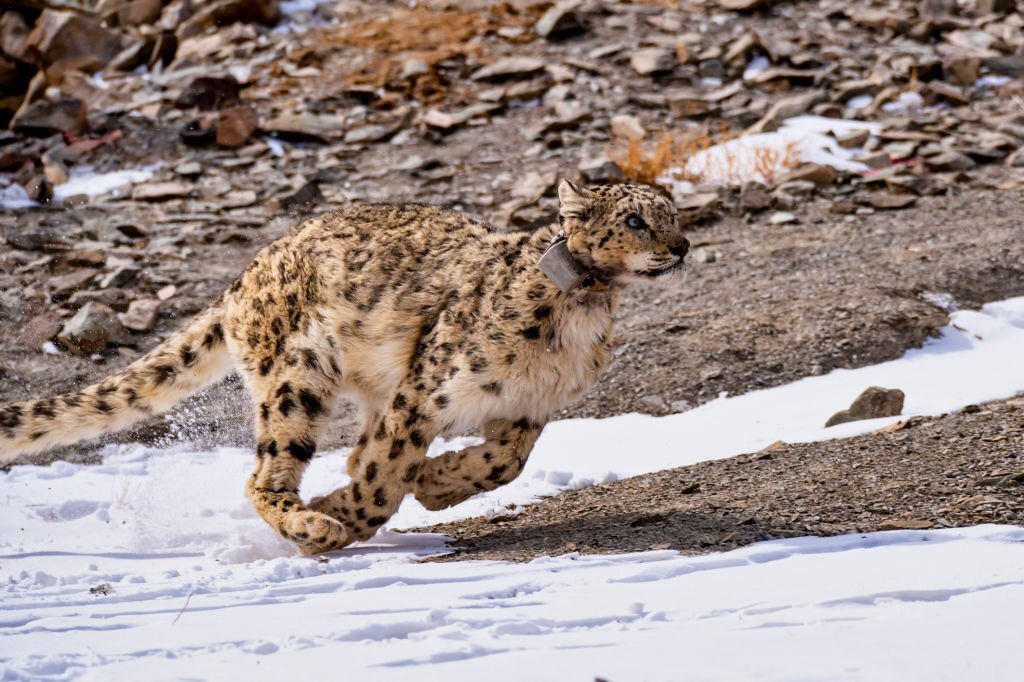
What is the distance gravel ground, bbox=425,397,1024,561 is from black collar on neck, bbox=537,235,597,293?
1.10m

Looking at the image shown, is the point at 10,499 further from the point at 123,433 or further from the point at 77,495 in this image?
the point at 123,433

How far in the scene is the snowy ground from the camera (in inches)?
158

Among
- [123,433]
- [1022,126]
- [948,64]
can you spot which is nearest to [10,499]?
[123,433]

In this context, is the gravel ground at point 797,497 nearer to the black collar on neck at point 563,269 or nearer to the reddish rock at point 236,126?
the black collar on neck at point 563,269

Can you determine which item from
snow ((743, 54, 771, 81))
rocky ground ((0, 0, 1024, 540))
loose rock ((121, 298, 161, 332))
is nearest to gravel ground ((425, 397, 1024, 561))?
rocky ground ((0, 0, 1024, 540))

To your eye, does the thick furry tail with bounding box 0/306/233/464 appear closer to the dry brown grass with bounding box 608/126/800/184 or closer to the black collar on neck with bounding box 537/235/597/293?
the black collar on neck with bounding box 537/235/597/293

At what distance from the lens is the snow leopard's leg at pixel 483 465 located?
6277 mm

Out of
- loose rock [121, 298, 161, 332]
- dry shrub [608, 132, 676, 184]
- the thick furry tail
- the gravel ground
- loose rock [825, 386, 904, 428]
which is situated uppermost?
the thick furry tail

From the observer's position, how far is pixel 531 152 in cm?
1511

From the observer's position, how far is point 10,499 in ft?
25.0

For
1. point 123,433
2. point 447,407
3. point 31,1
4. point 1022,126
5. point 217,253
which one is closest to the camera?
point 447,407

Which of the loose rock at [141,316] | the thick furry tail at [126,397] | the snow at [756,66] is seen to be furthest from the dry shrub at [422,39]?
the thick furry tail at [126,397]

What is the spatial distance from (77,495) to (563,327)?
3332 mm

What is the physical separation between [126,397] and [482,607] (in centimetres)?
303
